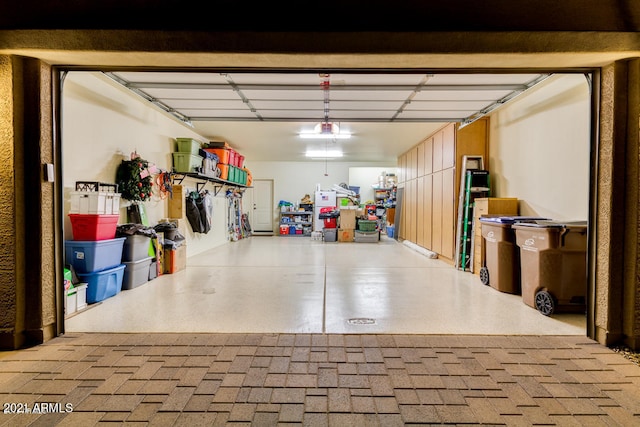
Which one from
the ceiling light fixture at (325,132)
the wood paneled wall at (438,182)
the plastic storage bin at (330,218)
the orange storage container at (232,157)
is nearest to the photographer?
the wood paneled wall at (438,182)

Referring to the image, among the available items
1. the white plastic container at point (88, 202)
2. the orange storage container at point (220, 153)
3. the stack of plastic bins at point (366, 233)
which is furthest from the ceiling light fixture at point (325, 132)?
the white plastic container at point (88, 202)

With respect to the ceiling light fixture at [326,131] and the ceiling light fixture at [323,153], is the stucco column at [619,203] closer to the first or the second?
the ceiling light fixture at [326,131]

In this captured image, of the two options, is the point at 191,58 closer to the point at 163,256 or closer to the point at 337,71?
the point at 337,71

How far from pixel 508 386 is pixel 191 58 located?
3.05 meters

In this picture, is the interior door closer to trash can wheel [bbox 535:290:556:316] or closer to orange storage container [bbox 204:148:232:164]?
orange storage container [bbox 204:148:232:164]

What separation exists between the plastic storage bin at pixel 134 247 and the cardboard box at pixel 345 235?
20.1 ft

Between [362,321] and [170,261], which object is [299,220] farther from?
[362,321]

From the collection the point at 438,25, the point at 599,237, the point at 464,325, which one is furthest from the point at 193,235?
the point at 599,237

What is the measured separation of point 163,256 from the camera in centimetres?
480

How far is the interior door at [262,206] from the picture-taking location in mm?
11562

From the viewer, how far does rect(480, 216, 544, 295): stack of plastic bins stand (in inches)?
148

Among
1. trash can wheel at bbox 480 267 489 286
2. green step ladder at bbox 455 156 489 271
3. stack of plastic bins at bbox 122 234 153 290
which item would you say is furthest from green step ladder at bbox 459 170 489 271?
stack of plastic bins at bbox 122 234 153 290

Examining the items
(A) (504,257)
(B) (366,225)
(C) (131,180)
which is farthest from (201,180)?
(A) (504,257)

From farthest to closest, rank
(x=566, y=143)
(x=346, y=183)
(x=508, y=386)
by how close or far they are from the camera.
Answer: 1. (x=346, y=183)
2. (x=566, y=143)
3. (x=508, y=386)
